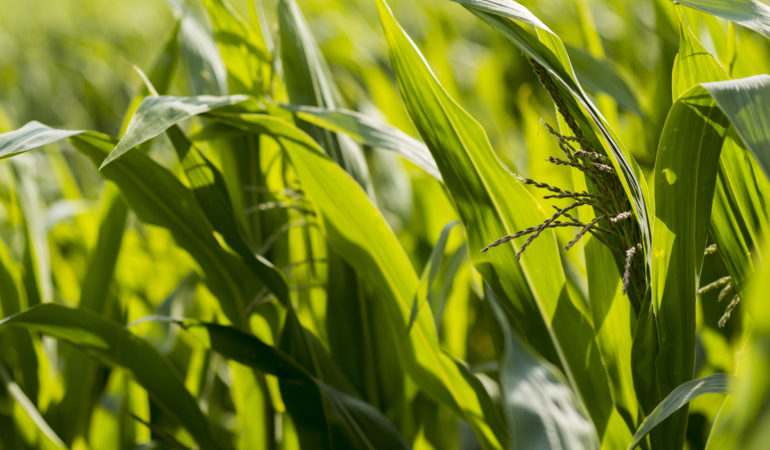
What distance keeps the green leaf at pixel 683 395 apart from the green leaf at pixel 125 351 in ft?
1.45

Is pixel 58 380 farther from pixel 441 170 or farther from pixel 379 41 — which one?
pixel 379 41

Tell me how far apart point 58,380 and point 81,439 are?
0.27ft

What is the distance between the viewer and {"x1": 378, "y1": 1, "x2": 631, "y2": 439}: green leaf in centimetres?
56

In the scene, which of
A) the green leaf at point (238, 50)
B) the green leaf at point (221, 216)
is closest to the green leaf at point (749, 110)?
the green leaf at point (221, 216)

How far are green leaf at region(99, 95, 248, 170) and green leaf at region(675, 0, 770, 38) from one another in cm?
37

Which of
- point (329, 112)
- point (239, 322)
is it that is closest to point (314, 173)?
point (329, 112)

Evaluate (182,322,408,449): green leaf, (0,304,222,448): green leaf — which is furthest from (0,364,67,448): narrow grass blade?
(182,322,408,449): green leaf

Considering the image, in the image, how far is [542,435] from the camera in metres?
0.42

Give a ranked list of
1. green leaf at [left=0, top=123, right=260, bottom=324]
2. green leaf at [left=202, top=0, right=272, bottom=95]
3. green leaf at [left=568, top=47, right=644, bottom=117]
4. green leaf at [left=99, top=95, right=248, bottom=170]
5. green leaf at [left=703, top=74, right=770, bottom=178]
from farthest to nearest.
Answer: green leaf at [left=568, top=47, right=644, bottom=117]
green leaf at [left=202, top=0, right=272, bottom=95]
green leaf at [left=0, top=123, right=260, bottom=324]
green leaf at [left=99, top=95, right=248, bottom=170]
green leaf at [left=703, top=74, right=770, bottom=178]

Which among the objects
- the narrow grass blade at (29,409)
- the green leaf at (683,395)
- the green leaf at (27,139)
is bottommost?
the narrow grass blade at (29,409)

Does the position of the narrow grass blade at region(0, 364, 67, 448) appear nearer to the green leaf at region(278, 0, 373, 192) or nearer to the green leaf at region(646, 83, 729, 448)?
the green leaf at region(278, 0, 373, 192)

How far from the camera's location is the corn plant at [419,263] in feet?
1.53

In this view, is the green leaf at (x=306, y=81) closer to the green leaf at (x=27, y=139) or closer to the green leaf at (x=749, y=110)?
the green leaf at (x=27, y=139)

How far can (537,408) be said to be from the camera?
0.42 metres
